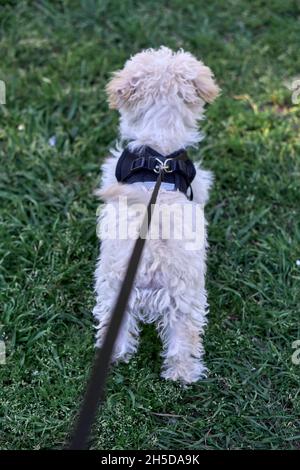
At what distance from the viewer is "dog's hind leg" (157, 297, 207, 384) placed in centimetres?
357

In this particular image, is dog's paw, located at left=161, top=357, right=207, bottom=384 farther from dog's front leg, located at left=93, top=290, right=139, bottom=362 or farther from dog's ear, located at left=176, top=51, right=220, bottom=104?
dog's ear, located at left=176, top=51, right=220, bottom=104

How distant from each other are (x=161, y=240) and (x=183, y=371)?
0.88m

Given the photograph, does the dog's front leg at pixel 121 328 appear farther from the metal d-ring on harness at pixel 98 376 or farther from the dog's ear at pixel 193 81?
the dog's ear at pixel 193 81

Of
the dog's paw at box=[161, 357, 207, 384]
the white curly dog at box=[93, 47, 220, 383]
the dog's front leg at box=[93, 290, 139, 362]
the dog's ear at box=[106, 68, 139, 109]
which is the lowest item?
the dog's paw at box=[161, 357, 207, 384]

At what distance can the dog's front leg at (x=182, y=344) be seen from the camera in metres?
3.59

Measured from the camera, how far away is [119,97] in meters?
3.71

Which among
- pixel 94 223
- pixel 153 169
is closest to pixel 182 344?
pixel 153 169

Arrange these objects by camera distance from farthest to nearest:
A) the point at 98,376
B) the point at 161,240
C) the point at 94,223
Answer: the point at 94,223 < the point at 161,240 < the point at 98,376

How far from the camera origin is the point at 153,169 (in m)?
3.56

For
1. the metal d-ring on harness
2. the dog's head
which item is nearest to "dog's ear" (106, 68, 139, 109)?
the dog's head

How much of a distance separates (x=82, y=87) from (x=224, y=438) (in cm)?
345

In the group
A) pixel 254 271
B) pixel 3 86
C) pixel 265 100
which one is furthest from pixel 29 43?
pixel 254 271

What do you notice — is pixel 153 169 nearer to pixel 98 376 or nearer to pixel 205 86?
pixel 205 86

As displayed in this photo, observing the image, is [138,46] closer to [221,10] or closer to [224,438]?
[221,10]
